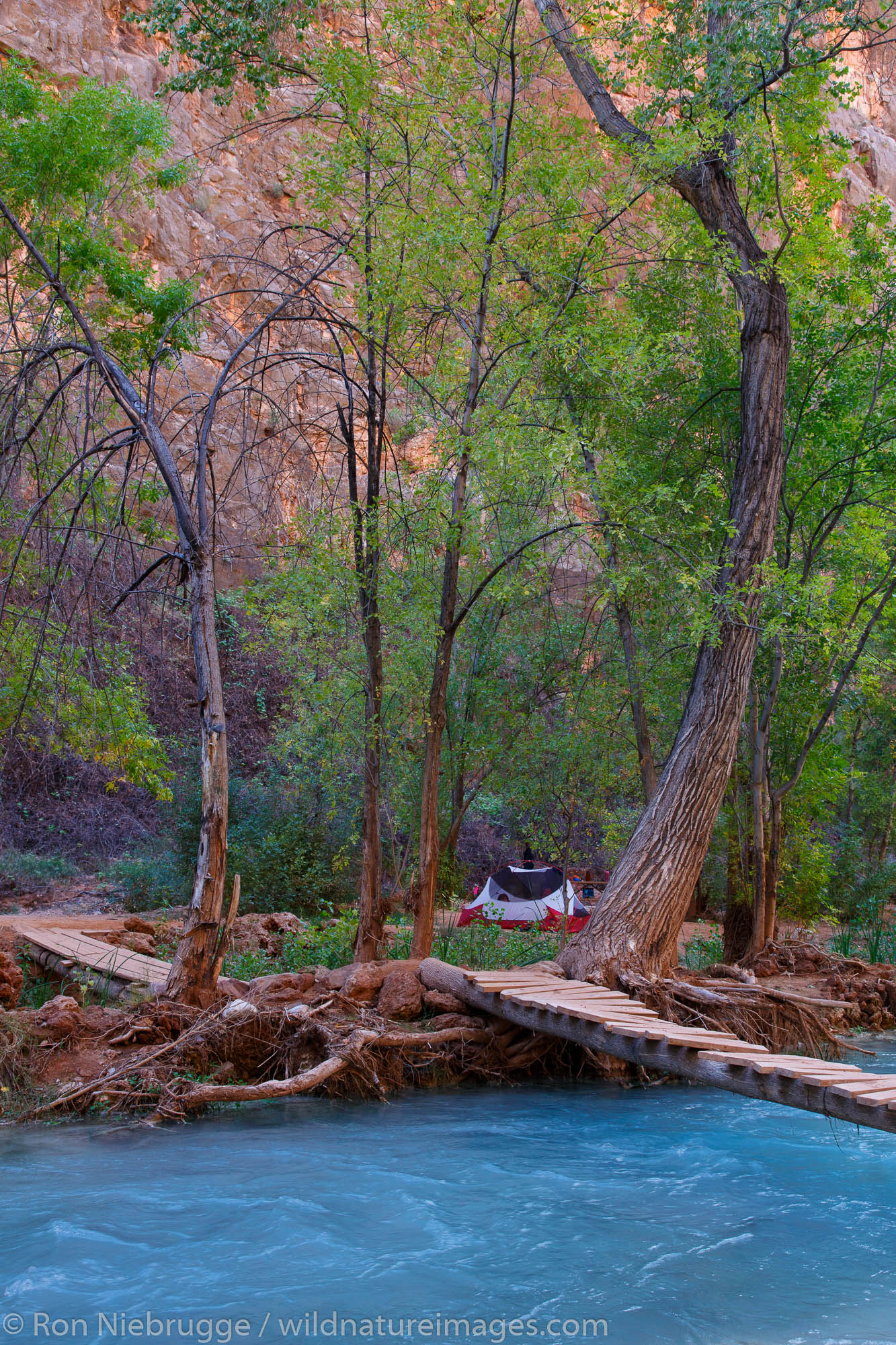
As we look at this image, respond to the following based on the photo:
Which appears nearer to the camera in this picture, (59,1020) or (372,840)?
(59,1020)

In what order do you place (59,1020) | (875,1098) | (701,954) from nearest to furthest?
(875,1098) → (59,1020) → (701,954)

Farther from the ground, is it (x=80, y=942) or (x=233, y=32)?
(x=233, y=32)

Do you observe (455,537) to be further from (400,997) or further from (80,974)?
(80,974)

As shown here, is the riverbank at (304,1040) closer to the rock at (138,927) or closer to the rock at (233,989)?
the rock at (233,989)

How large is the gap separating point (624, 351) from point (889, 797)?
41.1 feet

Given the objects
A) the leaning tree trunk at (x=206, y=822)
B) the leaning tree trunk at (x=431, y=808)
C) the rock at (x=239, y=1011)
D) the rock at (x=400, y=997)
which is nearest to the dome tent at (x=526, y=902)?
the leaning tree trunk at (x=431, y=808)

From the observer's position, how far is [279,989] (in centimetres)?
759

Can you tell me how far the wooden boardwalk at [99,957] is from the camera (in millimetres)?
8352

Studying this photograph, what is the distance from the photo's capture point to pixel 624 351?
822 centimetres

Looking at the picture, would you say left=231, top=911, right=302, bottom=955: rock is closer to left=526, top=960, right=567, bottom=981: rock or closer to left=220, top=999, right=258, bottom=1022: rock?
left=526, top=960, right=567, bottom=981: rock

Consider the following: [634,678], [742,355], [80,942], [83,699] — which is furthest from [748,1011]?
[80,942]

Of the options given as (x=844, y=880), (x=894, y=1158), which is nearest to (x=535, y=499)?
(x=894, y=1158)

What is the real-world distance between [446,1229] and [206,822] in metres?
2.98

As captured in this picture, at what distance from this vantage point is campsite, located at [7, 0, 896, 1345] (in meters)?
5.05
